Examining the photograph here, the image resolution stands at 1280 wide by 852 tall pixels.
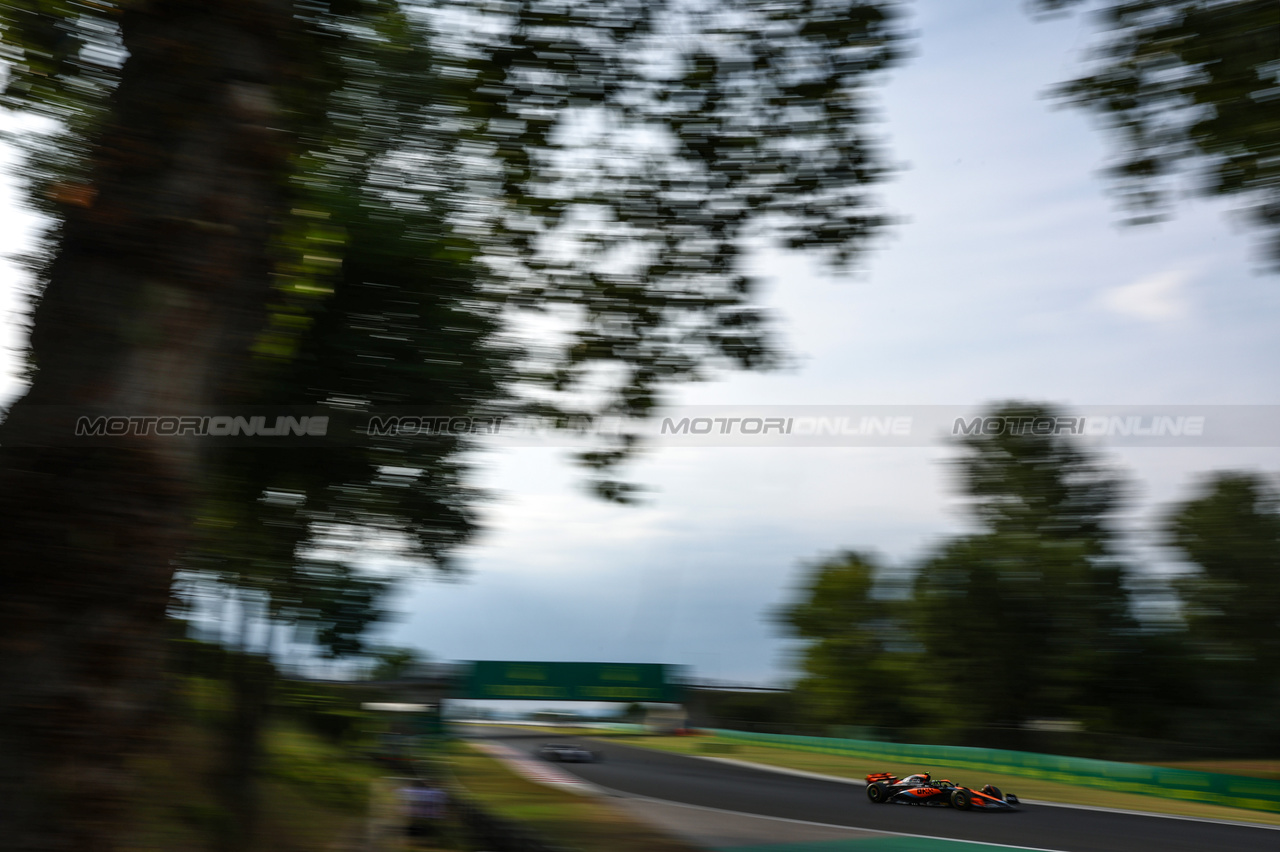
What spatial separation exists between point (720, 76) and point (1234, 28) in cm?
259

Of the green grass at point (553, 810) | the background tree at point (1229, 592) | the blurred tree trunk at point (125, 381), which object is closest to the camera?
the blurred tree trunk at point (125, 381)

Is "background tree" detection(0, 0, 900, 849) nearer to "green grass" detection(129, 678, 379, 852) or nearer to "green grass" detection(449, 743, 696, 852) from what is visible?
"green grass" detection(129, 678, 379, 852)

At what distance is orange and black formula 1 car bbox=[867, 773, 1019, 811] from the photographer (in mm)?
11695

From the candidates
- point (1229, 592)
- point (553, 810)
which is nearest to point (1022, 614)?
point (1229, 592)

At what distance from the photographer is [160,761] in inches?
99.8

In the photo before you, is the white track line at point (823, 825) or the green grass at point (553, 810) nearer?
the white track line at point (823, 825)

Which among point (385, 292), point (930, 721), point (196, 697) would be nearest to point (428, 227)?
point (385, 292)

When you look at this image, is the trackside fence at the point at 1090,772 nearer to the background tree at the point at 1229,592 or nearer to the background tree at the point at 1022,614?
the background tree at the point at 1022,614

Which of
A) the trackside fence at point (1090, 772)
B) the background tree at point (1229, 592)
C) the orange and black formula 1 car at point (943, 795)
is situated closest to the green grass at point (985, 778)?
the trackside fence at point (1090, 772)

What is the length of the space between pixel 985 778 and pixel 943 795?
2402 mm

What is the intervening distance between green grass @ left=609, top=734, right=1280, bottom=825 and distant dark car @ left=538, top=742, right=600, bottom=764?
595cm

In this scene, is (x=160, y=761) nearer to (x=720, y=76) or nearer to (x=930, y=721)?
(x=720, y=76)

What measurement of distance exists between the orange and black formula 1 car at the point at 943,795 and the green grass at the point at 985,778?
1.19 feet

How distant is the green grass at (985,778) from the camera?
12977mm
